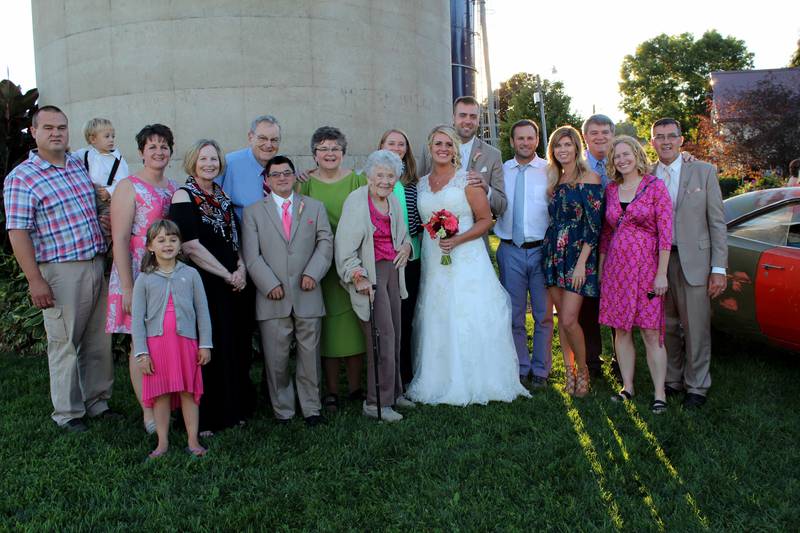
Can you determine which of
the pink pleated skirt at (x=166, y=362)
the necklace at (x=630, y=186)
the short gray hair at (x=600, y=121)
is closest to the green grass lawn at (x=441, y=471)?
the pink pleated skirt at (x=166, y=362)

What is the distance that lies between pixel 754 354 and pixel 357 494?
4.80m

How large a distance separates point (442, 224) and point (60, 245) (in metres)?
2.93

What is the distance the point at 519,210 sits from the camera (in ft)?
19.5

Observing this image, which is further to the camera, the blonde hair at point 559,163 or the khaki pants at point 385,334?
the blonde hair at point 559,163

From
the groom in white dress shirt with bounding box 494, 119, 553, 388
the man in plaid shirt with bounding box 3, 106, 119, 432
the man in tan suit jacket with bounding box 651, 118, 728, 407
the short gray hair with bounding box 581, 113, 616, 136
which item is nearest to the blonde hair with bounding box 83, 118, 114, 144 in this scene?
the man in plaid shirt with bounding box 3, 106, 119, 432

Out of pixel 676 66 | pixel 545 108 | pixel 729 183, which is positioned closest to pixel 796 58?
pixel 676 66

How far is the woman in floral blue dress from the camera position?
5391 mm

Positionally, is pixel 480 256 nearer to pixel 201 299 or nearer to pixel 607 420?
pixel 607 420

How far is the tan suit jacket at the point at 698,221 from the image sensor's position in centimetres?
516

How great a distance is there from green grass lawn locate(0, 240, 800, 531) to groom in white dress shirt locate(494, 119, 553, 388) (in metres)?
0.65

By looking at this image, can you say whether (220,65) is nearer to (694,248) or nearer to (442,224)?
(442,224)

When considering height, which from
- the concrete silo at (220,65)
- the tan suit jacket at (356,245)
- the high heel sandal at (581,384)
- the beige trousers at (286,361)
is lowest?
the high heel sandal at (581,384)

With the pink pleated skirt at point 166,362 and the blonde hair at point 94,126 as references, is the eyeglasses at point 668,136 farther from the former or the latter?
the blonde hair at point 94,126

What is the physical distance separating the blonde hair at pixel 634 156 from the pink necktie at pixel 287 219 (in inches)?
101
